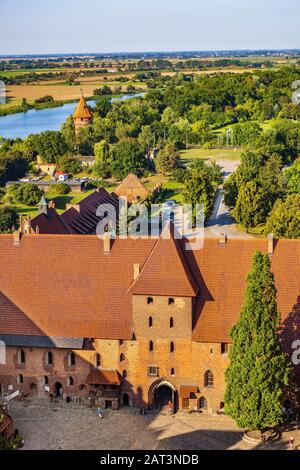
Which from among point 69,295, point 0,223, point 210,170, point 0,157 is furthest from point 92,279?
point 0,157

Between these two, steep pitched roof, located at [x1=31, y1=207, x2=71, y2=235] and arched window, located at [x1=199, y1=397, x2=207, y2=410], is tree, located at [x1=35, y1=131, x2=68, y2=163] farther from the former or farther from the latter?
arched window, located at [x1=199, y1=397, x2=207, y2=410]

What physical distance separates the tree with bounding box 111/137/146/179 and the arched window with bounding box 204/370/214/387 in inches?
2657

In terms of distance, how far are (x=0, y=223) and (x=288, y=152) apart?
57.0 m

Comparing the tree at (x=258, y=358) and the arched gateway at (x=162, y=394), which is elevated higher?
the tree at (x=258, y=358)

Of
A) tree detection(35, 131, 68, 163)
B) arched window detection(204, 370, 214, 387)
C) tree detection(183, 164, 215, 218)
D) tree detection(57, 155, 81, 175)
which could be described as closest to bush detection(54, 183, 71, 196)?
tree detection(57, 155, 81, 175)

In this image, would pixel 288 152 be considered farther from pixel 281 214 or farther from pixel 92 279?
pixel 92 279

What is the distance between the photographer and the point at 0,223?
78500mm

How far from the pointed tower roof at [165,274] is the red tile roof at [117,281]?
5 centimetres

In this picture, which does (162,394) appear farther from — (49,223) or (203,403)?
(49,223)

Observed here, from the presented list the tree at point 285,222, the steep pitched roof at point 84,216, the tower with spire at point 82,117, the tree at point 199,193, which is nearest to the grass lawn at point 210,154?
the tower with spire at point 82,117

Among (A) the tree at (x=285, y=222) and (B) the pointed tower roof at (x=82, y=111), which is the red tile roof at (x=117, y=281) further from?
(B) the pointed tower roof at (x=82, y=111)

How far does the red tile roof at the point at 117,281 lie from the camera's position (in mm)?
38969

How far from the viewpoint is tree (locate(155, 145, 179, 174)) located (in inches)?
4267

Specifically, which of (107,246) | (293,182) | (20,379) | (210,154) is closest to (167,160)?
(210,154)
